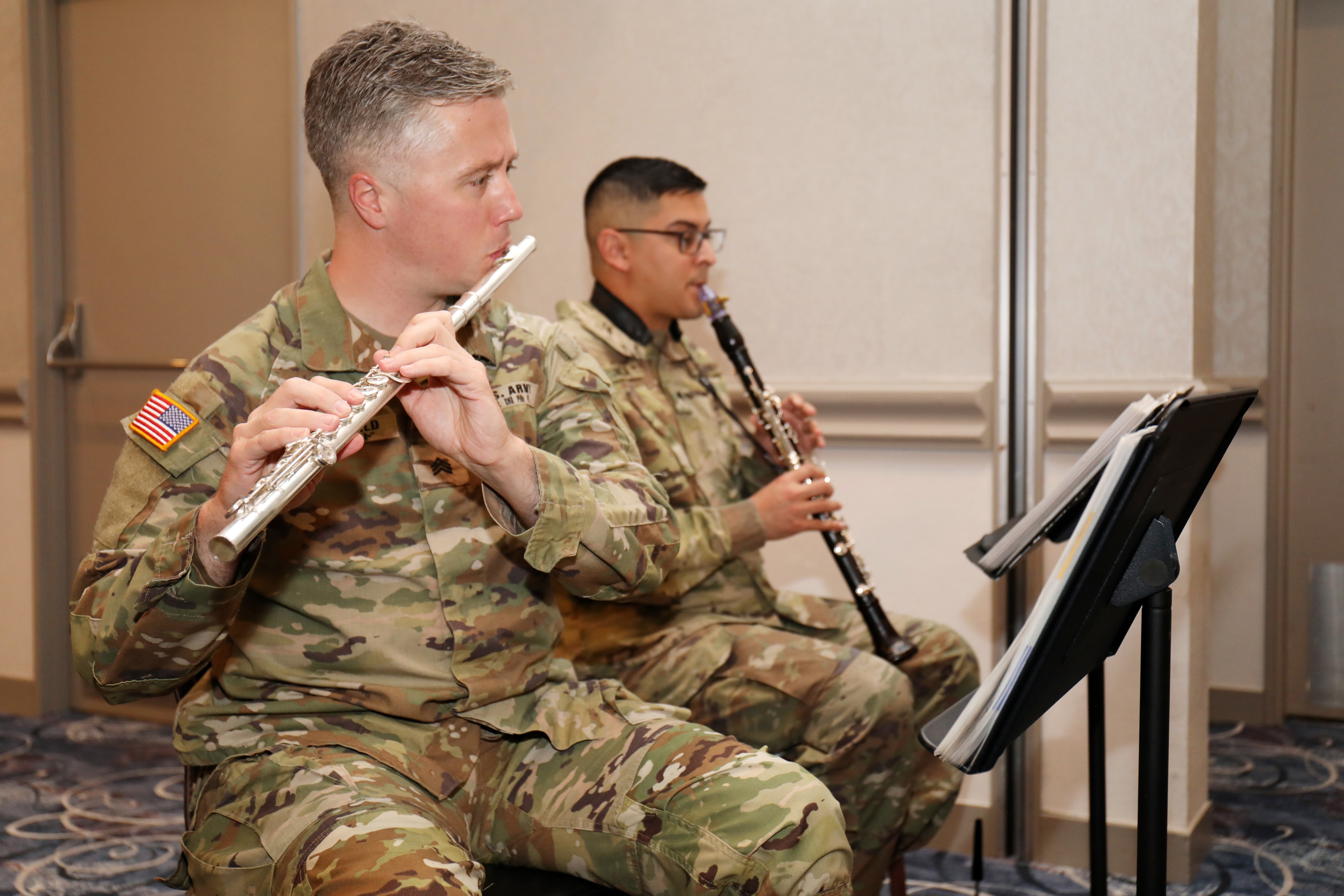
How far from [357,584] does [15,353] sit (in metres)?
2.83

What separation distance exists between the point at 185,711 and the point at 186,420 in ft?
1.13

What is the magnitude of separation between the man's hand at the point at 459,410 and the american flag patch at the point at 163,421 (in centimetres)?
24

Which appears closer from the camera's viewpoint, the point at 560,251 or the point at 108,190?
the point at 560,251

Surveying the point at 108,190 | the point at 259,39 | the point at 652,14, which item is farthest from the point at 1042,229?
the point at 108,190

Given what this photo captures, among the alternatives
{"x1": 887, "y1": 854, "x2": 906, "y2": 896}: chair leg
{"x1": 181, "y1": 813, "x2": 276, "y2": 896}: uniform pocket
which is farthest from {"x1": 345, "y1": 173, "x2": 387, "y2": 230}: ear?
{"x1": 887, "y1": 854, "x2": 906, "y2": 896}: chair leg

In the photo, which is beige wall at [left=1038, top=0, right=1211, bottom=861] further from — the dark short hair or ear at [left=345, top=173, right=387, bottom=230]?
ear at [left=345, top=173, right=387, bottom=230]

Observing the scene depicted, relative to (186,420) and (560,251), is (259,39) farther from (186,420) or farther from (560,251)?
(186,420)

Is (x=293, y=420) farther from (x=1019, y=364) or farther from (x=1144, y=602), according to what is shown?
(x=1019, y=364)

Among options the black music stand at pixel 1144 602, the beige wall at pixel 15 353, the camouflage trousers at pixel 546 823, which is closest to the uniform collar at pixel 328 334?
the camouflage trousers at pixel 546 823

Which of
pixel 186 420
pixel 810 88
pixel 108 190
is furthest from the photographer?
pixel 108 190

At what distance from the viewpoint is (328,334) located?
1383mm

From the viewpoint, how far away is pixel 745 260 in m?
2.68

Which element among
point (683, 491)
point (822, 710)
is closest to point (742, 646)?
point (822, 710)

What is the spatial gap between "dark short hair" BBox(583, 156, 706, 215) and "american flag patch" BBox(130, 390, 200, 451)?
128 centimetres
